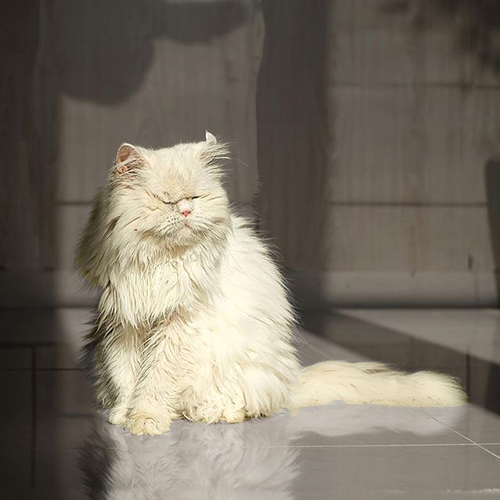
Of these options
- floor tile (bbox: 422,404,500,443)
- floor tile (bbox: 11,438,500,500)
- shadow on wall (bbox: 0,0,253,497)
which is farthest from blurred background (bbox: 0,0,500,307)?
floor tile (bbox: 11,438,500,500)

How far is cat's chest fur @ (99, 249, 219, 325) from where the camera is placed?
2.46m

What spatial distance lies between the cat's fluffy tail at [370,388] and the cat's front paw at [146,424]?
0.47m

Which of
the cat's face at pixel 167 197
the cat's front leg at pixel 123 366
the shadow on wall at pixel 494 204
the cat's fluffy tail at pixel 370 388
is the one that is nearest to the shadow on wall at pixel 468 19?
the shadow on wall at pixel 494 204

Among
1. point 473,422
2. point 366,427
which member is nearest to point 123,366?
point 366,427

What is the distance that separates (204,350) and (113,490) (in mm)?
602

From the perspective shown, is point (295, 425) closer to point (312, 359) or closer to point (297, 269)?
point (312, 359)

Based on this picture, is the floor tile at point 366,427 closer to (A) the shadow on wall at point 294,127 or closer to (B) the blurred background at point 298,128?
(B) the blurred background at point 298,128

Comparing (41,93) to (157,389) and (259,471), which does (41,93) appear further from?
(259,471)

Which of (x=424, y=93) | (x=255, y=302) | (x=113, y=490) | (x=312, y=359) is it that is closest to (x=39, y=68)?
(x=424, y=93)

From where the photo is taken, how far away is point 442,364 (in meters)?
3.72

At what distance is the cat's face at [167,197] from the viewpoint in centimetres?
239

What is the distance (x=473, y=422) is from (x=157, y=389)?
95 cm

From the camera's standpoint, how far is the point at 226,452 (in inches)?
90.4

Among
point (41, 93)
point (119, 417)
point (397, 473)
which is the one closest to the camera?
point (397, 473)
